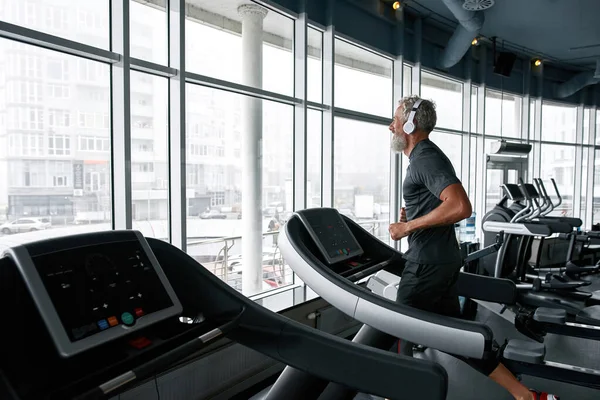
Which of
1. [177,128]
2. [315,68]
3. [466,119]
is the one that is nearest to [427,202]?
[177,128]

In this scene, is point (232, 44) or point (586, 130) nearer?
point (232, 44)

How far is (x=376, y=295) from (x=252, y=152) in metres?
2.78

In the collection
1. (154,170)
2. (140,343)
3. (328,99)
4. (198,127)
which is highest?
(328,99)

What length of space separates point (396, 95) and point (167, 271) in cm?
485

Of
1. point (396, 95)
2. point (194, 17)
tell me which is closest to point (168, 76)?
point (194, 17)

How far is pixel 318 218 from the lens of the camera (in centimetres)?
194

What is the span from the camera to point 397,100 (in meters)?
5.61

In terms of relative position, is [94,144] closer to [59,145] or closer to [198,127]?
[59,145]

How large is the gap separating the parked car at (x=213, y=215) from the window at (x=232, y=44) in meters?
1.06

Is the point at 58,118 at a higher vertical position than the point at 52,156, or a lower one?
higher

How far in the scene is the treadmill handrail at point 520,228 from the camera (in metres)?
4.88

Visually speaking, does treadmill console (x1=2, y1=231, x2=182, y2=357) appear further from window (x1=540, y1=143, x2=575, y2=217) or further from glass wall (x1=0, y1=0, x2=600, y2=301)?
window (x1=540, y1=143, x2=575, y2=217)

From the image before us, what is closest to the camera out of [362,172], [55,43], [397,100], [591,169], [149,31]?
[55,43]

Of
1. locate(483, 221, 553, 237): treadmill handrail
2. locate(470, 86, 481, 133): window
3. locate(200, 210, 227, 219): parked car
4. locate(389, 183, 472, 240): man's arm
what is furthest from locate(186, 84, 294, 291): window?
locate(470, 86, 481, 133): window
